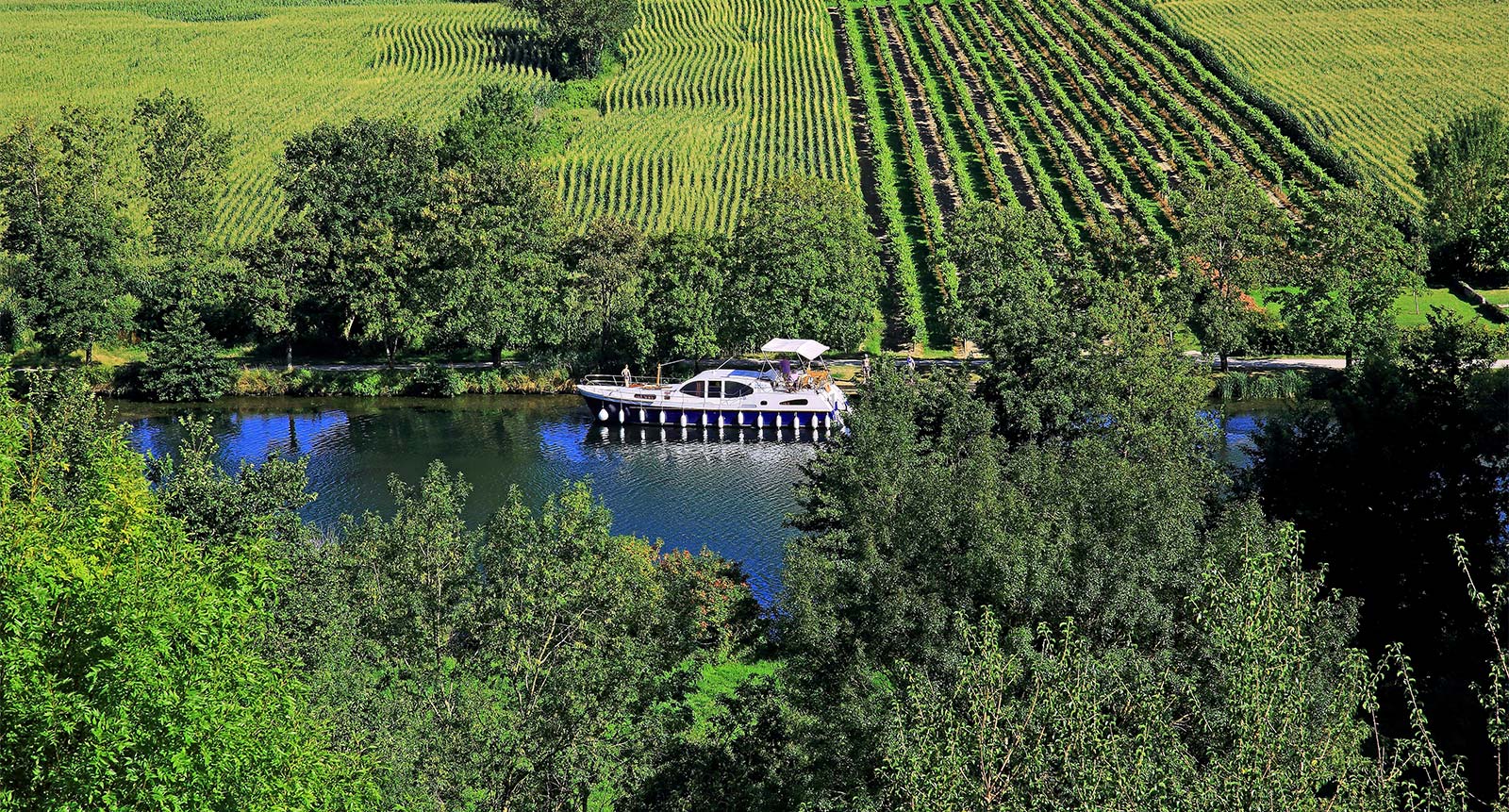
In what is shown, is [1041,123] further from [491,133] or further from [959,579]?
[959,579]

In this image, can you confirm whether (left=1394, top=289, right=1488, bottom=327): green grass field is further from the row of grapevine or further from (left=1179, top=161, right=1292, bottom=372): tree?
the row of grapevine

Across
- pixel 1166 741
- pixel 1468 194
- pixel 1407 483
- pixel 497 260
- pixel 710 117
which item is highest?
pixel 1166 741

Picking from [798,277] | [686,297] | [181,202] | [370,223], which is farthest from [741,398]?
[181,202]

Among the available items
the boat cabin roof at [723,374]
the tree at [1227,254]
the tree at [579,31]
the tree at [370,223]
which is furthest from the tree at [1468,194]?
the tree at [579,31]

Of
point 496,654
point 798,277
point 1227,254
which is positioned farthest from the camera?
point 1227,254

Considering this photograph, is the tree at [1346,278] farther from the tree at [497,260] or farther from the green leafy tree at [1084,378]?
the tree at [497,260]

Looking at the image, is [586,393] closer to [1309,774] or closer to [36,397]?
[36,397]

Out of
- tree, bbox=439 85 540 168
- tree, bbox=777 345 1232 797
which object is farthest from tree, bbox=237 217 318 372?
tree, bbox=777 345 1232 797
